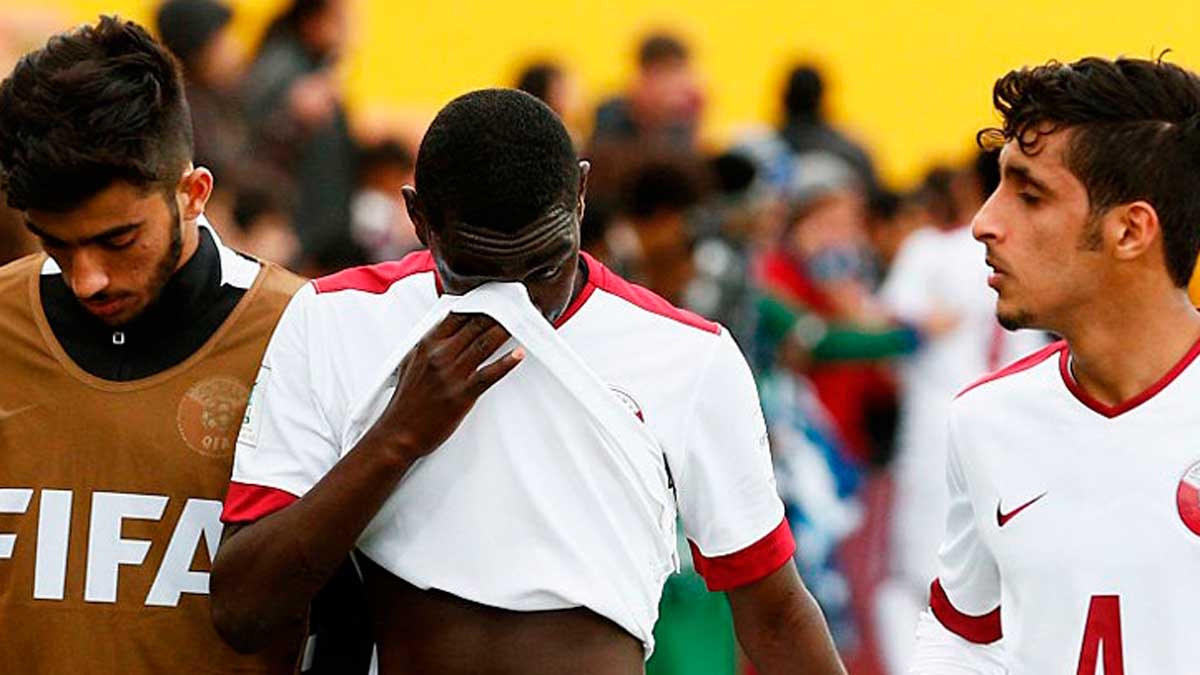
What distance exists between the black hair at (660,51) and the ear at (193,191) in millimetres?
7637

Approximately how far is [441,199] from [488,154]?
11 cm

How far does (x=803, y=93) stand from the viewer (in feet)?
43.5

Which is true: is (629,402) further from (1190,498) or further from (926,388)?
(926,388)

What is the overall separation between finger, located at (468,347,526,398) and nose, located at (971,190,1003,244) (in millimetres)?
1008

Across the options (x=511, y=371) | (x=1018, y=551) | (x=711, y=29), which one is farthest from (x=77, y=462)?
(x=711, y=29)

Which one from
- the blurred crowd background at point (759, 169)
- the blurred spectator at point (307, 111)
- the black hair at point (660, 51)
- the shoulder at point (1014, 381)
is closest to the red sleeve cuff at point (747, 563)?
the shoulder at point (1014, 381)

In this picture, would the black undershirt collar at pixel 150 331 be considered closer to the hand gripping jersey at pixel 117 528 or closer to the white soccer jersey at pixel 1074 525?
the hand gripping jersey at pixel 117 528

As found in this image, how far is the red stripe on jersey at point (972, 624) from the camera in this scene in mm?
4988

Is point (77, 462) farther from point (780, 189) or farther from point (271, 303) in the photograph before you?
point (780, 189)

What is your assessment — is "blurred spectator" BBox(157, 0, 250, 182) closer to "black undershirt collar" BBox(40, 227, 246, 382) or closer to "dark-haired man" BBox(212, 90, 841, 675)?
"black undershirt collar" BBox(40, 227, 246, 382)

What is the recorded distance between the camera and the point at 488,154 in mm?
4328

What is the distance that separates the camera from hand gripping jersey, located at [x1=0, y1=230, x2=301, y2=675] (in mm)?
4805

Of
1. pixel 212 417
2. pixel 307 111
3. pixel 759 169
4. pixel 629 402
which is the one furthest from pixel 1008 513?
pixel 759 169

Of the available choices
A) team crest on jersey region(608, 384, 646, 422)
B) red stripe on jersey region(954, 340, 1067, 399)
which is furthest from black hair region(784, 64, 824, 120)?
team crest on jersey region(608, 384, 646, 422)
